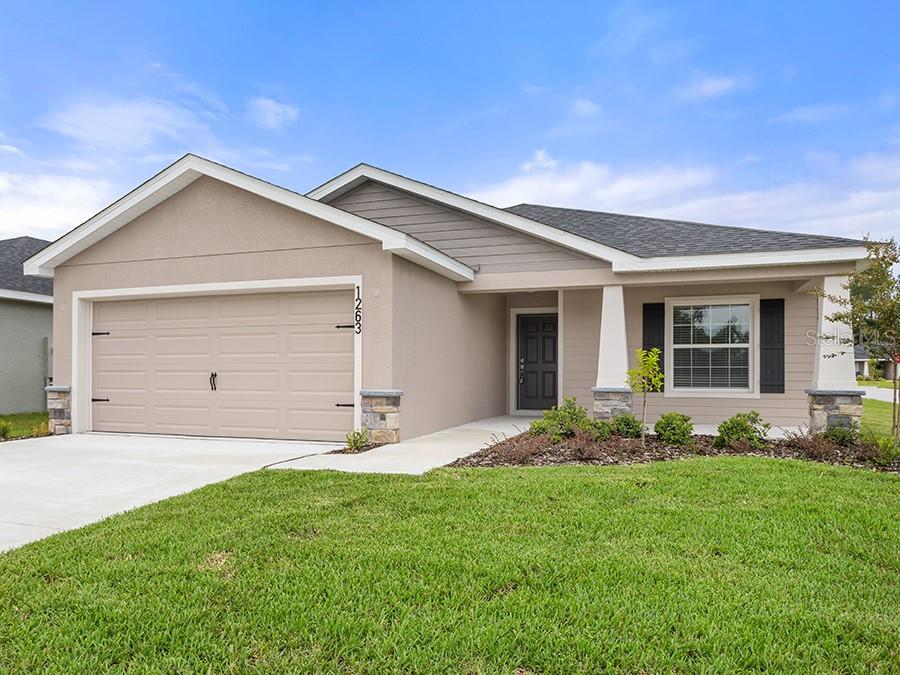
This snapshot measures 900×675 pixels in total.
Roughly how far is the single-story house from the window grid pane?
26 millimetres

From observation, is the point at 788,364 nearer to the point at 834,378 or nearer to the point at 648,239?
the point at 834,378

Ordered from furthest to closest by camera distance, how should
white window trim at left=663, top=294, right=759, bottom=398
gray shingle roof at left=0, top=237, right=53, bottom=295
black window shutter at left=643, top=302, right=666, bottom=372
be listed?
gray shingle roof at left=0, top=237, right=53, bottom=295 → black window shutter at left=643, top=302, right=666, bottom=372 → white window trim at left=663, top=294, right=759, bottom=398

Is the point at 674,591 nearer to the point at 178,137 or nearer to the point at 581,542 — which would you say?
the point at 581,542

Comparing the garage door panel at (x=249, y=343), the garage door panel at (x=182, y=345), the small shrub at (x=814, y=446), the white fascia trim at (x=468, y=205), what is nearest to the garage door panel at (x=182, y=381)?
the garage door panel at (x=182, y=345)

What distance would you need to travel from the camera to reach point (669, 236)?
10828 millimetres

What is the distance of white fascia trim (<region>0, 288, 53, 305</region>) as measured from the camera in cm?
1343

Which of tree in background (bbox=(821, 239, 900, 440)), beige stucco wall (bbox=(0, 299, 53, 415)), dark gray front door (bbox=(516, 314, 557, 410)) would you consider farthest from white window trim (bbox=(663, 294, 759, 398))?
beige stucco wall (bbox=(0, 299, 53, 415))

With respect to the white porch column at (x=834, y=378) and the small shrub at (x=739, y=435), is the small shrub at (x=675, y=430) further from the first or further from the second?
the white porch column at (x=834, y=378)

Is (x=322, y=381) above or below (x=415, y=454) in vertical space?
above

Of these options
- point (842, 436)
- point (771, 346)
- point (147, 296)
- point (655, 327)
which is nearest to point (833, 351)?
point (842, 436)

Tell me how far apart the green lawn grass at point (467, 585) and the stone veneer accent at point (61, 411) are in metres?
6.20

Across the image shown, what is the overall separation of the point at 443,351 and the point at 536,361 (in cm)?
345

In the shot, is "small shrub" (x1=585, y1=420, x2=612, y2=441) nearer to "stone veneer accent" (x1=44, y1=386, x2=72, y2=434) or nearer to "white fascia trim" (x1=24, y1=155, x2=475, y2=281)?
"white fascia trim" (x1=24, y1=155, x2=475, y2=281)

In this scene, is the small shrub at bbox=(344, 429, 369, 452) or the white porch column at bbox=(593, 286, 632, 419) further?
the white porch column at bbox=(593, 286, 632, 419)
